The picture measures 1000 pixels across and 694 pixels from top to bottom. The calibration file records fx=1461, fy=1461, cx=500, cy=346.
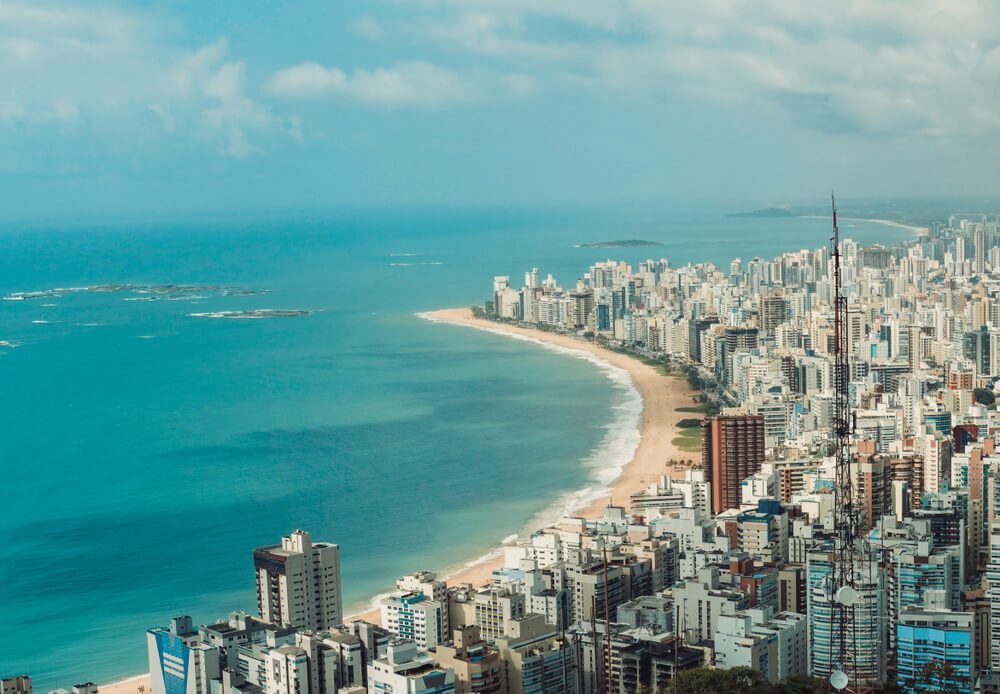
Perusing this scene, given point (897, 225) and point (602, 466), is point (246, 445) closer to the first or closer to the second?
point (602, 466)

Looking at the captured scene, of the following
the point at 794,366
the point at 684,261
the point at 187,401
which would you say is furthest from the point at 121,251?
the point at 794,366

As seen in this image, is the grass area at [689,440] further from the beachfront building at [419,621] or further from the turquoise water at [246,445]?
the beachfront building at [419,621]

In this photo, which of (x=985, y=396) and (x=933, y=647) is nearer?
(x=933, y=647)

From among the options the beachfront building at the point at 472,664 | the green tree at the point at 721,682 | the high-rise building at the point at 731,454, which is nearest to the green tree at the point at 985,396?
the high-rise building at the point at 731,454

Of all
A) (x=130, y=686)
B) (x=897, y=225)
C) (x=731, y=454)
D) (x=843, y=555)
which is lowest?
(x=130, y=686)

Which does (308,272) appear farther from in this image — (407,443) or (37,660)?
(37,660)

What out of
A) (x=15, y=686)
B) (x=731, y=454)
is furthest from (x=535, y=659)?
(x=731, y=454)
